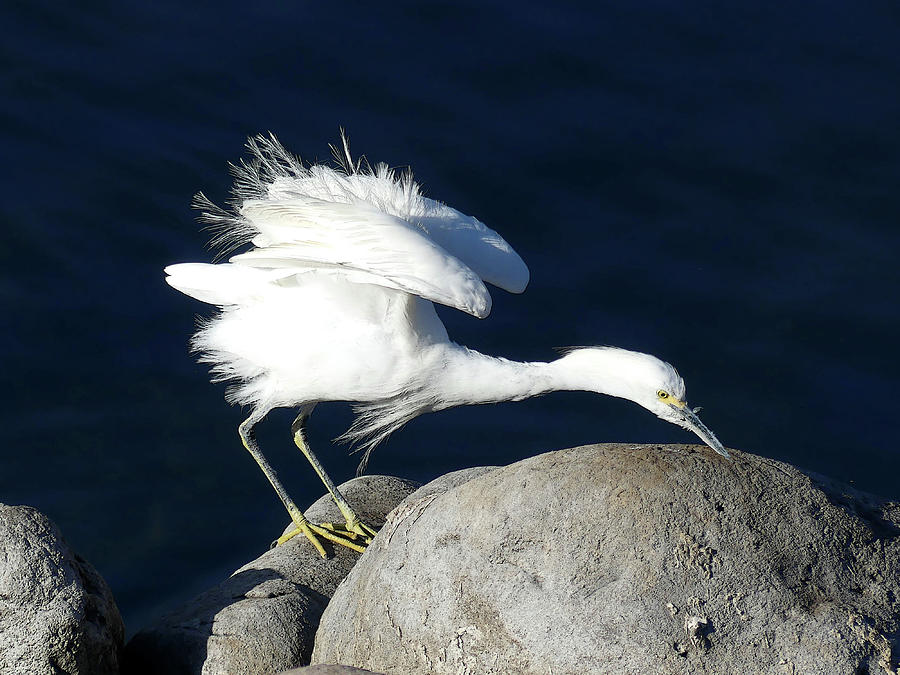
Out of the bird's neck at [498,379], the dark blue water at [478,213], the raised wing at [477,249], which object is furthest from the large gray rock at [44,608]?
the raised wing at [477,249]

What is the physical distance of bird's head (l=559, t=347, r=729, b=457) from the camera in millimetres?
5746

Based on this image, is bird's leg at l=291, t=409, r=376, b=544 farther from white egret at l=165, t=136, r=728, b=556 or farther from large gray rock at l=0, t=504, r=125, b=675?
large gray rock at l=0, t=504, r=125, b=675

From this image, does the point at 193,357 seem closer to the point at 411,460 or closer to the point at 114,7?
the point at 411,460

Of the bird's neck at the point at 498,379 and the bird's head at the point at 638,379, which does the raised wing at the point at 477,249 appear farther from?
the bird's head at the point at 638,379

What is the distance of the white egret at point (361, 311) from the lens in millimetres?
5820

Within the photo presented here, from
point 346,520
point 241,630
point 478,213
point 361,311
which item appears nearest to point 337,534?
point 346,520

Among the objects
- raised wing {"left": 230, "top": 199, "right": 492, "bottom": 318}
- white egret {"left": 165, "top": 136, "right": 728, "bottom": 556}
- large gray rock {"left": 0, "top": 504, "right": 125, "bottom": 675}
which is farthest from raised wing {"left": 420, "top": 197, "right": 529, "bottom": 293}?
large gray rock {"left": 0, "top": 504, "right": 125, "bottom": 675}

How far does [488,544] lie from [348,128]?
676cm

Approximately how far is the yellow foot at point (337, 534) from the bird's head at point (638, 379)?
5.48 feet

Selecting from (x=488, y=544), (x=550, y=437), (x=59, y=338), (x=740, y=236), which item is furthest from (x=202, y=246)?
(x=488, y=544)

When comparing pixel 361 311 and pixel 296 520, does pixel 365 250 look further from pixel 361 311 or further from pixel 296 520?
pixel 296 520

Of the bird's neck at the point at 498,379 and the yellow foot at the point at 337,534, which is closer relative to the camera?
the bird's neck at the point at 498,379

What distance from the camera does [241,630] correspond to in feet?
17.5

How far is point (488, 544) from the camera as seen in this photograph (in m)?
4.55
